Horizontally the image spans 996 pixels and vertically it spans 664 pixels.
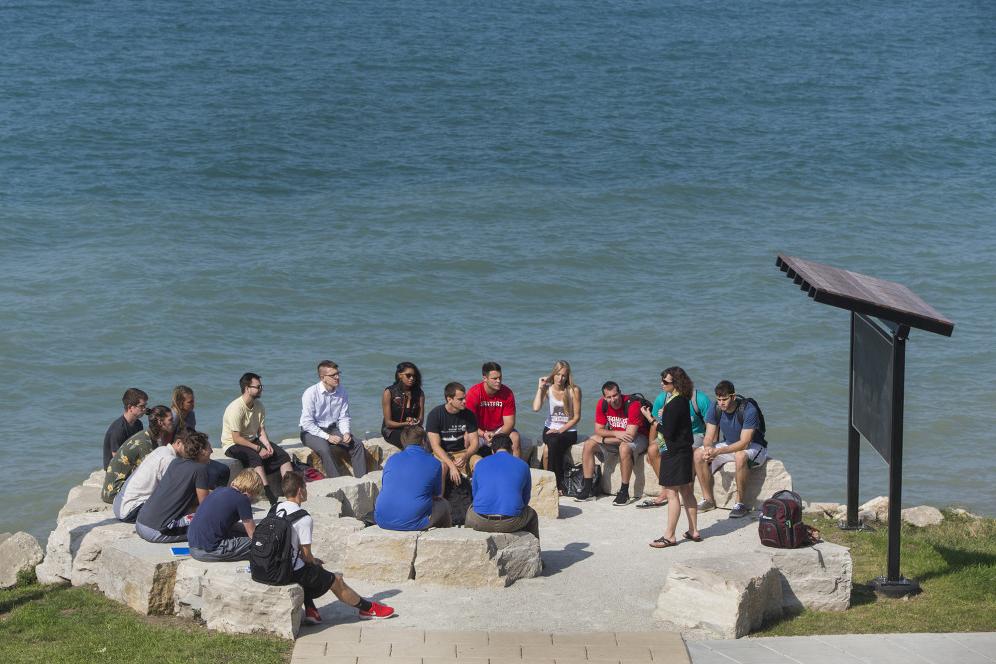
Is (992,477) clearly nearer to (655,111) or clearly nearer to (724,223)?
(724,223)

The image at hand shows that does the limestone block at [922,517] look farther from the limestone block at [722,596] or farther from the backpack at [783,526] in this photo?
the limestone block at [722,596]

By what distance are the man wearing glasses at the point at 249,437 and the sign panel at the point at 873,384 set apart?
5334 millimetres

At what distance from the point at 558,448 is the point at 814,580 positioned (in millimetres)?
3719

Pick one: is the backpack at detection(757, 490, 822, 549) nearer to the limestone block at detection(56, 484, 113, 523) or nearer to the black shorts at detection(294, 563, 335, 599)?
the black shorts at detection(294, 563, 335, 599)

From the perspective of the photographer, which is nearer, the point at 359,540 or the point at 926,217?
the point at 359,540

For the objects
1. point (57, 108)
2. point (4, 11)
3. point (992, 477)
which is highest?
point (4, 11)

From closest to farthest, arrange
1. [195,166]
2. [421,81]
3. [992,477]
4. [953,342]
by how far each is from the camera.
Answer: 1. [992,477]
2. [953,342]
3. [195,166]
4. [421,81]

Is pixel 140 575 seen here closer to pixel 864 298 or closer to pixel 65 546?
pixel 65 546

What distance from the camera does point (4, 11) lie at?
42906mm

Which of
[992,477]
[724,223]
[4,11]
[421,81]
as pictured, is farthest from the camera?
[4,11]

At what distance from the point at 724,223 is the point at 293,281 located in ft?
33.6

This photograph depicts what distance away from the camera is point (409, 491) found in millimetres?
9727

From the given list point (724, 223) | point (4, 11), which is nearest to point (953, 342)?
point (724, 223)

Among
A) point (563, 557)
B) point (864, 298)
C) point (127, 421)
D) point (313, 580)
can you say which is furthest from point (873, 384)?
point (127, 421)
